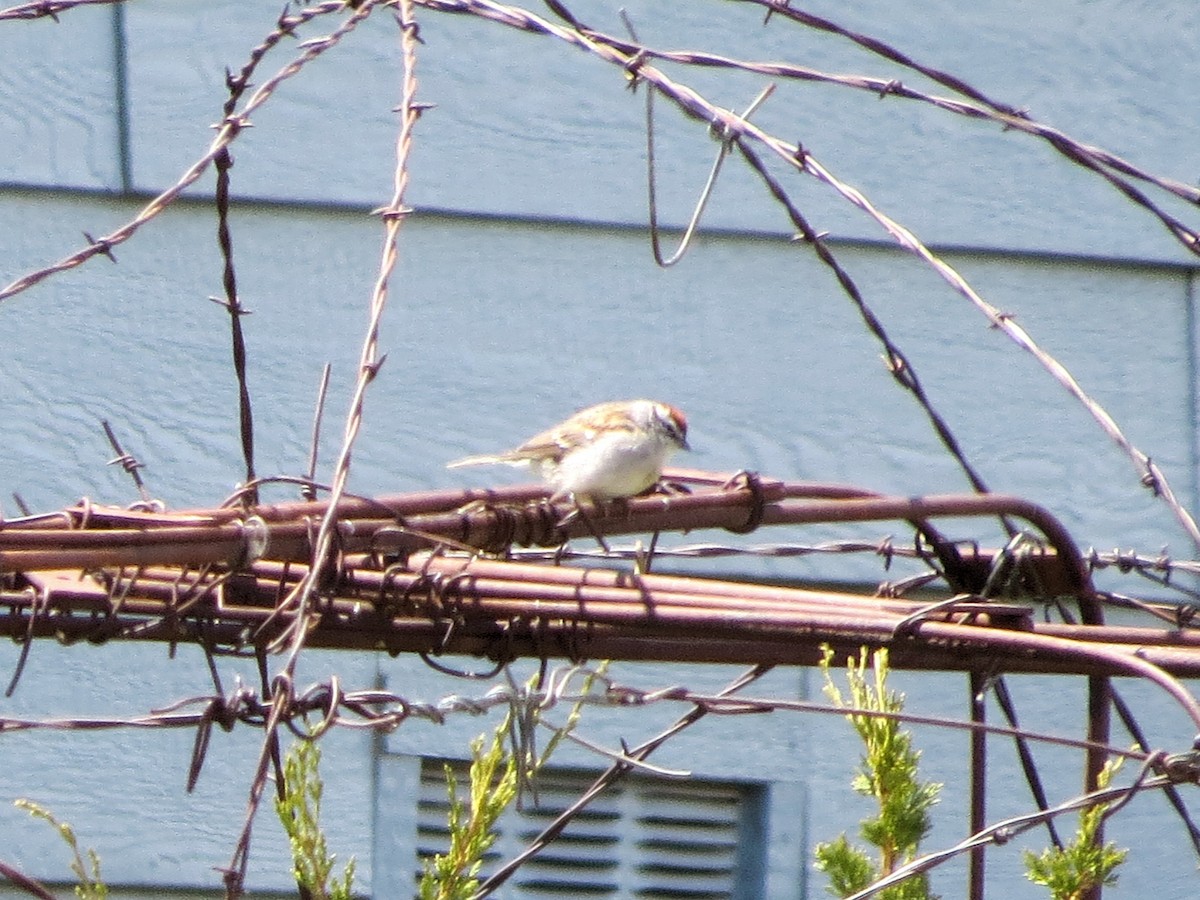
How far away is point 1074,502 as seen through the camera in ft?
17.0

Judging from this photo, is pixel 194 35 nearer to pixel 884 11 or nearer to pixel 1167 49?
pixel 884 11

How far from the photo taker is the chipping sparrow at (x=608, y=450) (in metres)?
3.67

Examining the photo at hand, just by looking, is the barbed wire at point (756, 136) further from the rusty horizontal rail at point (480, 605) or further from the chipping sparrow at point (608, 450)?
the chipping sparrow at point (608, 450)

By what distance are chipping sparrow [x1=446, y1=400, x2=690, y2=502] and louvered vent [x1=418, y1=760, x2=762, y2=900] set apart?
1.01 m

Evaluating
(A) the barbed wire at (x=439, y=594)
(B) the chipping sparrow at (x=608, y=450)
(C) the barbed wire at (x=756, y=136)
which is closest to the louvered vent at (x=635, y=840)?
(B) the chipping sparrow at (x=608, y=450)

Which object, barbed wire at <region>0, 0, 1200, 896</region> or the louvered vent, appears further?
the louvered vent

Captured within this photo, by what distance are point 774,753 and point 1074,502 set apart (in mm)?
1071

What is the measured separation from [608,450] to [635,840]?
5.26 feet

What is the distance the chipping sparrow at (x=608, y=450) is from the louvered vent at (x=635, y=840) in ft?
3.32

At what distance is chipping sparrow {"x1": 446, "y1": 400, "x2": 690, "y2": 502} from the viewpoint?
3666 millimetres

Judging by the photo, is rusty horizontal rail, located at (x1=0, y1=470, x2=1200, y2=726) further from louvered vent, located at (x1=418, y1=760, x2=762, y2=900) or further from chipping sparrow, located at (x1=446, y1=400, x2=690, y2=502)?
louvered vent, located at (x1=418, y1=760, x2=762, y2=900)

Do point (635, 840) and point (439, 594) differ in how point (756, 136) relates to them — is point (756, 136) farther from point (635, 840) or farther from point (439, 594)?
point (635, 840)

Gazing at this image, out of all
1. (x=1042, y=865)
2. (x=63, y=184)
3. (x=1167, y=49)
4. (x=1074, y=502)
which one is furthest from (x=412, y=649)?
(x=1167, y=49)

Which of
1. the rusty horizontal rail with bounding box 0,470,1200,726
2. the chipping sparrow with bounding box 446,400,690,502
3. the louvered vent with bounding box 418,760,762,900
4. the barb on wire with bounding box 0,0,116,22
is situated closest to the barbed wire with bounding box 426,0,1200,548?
the rusty horizontal rail with bounding box 0,470,1200,726
